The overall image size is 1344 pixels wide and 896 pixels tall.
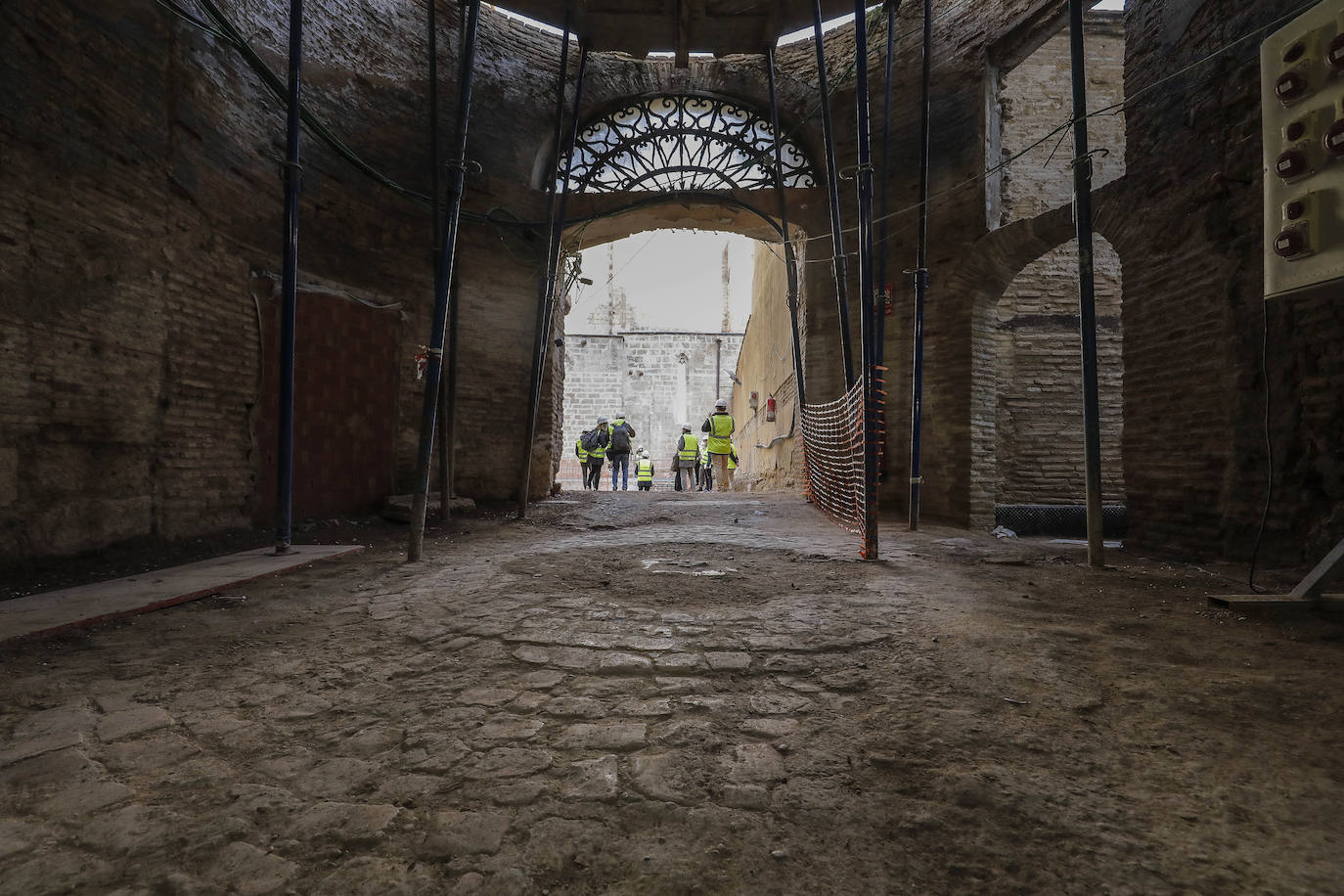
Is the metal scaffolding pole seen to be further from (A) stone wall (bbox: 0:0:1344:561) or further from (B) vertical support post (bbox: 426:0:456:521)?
(A) stone wall (bbox: 0:0:1344:561)

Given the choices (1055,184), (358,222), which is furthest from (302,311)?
(1055,184)

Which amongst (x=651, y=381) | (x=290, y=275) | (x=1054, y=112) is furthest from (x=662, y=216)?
(x=651, y=381)

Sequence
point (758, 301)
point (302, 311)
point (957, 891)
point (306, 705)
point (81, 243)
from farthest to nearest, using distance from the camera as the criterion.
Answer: point (758, 301), point (302, 311), point (81, 243), point (306, 705), point (957, 891)

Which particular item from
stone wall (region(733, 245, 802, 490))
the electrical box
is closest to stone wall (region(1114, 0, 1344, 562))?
the electrical box

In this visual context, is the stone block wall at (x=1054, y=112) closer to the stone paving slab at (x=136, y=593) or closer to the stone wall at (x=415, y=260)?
the stone wall at (x=415, y=260)

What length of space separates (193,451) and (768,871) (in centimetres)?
528

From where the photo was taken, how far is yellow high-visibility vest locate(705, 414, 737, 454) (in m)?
13.7

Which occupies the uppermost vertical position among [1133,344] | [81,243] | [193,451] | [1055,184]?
[1055,184]

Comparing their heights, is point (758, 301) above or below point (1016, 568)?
above

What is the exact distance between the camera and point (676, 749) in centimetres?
145

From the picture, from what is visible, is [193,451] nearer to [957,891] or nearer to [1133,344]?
[957,891]

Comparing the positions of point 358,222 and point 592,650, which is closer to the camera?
point 592,650

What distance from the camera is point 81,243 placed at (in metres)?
3.60

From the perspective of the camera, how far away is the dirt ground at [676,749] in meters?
1.05
